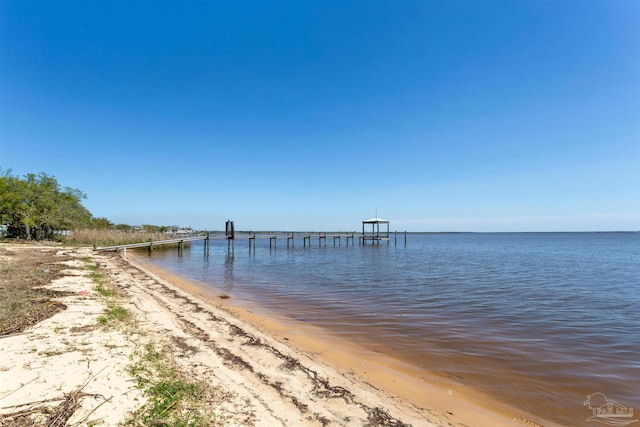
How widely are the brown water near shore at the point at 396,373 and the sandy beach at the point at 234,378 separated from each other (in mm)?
28

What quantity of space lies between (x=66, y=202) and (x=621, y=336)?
148ft

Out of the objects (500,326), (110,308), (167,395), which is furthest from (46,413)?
(500,326)

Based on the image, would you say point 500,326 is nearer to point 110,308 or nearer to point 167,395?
point 167,395

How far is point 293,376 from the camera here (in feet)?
15.8

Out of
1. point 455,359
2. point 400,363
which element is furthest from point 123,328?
point 455,359

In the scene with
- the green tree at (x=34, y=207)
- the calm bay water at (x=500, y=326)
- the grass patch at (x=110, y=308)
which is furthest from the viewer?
the green tree at (x=34, y=207)

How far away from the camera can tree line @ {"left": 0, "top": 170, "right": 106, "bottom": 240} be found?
2938 cm

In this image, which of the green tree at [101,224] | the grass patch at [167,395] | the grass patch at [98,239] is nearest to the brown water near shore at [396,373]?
the grass patch at [167,395]

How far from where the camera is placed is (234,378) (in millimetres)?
4484

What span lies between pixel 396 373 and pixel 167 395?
3.88 meters

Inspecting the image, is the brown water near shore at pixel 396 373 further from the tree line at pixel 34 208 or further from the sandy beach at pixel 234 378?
the tree line at pixel 34 208

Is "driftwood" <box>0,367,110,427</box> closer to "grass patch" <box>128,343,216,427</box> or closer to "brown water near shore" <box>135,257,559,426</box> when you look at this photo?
"grass patch" <box>128,343,216,427</box>

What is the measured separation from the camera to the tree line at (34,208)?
96.4 feet

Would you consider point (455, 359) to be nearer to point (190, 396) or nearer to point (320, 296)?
point (190, 396)
